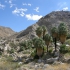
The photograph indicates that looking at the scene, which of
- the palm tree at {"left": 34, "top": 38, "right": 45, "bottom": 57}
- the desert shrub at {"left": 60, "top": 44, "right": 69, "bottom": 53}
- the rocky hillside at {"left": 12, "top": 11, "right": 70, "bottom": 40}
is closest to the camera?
the desert shrub at {"left": 60, "top": 44, "right": 69, "bottom": 53}

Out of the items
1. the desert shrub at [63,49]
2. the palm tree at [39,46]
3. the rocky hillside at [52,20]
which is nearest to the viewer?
the desert shrub at [63,49]

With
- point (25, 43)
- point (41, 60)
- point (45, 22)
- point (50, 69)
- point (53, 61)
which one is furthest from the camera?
point (45, 22)

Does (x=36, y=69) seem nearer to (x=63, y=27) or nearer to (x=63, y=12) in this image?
(x=63, y=27)

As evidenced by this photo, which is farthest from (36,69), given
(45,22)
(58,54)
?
(45,22)

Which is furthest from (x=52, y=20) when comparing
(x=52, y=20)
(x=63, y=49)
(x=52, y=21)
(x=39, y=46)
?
(x=63, y=49)

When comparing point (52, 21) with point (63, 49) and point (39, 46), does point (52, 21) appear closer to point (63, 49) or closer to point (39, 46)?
point (39, 46)

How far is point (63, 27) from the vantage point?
51.2 meters

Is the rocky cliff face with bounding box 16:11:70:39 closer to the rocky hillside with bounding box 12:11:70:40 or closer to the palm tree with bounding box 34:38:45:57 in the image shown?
the rocky hillside with bounding box 12:11:70:40

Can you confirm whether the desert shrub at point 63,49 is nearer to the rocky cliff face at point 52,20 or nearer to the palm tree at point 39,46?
the palm tree at point 39,46

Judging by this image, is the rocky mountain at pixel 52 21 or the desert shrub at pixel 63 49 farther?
the rocky mountain at pixel 52 21

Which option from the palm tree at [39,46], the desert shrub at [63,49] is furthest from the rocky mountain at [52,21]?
the desert shrub at [63,49]

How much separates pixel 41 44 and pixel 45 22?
3060 inches

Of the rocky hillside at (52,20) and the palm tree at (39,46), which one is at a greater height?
the rocky hillside at (52,20)

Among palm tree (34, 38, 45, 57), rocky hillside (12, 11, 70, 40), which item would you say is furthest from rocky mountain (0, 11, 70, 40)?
palm tree (34, 38, 45, 57)
